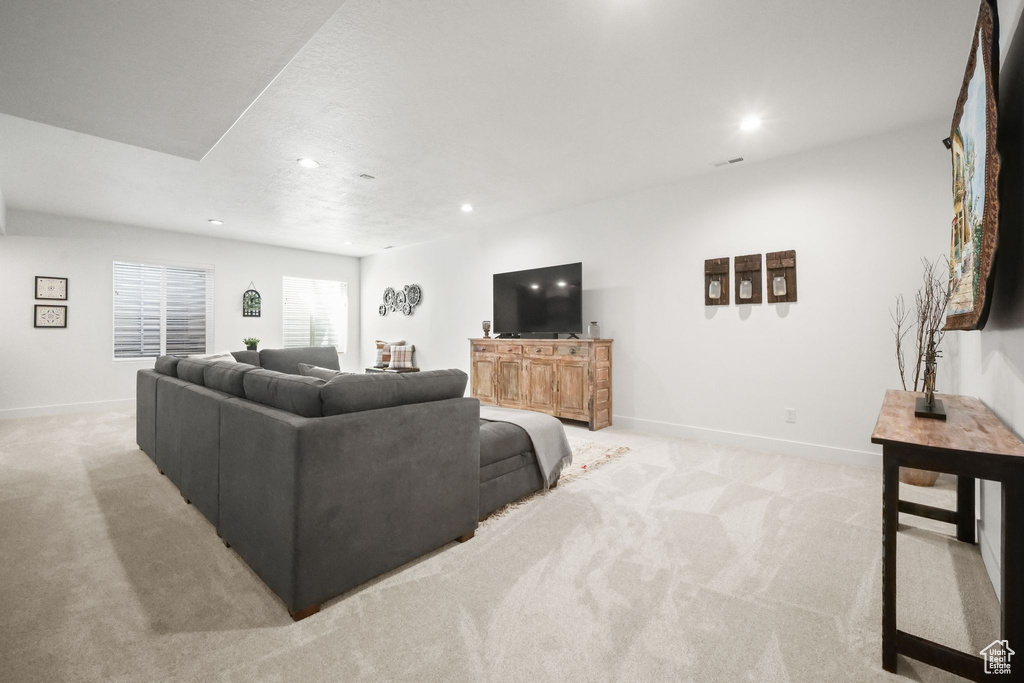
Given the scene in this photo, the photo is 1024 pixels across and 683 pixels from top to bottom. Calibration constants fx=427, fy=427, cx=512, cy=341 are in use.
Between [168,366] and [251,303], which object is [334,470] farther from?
[251,303]

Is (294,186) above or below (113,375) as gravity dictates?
above

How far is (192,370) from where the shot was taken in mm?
2889

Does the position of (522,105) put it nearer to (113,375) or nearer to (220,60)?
(220,60)

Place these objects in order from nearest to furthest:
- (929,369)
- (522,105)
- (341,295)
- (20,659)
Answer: (20,659)
(929,369)
(522,105)
(341,295)

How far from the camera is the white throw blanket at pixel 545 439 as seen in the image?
283 cm

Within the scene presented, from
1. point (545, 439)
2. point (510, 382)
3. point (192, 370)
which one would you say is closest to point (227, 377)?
point (192, 370)

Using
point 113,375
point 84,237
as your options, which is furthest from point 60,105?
point 113,375

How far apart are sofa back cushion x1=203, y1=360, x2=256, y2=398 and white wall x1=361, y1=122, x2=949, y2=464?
149 inches

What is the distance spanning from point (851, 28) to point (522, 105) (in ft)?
6.03

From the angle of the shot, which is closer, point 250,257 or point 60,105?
point 60,105

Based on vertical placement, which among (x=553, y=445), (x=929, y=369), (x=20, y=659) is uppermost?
(x=929, y=369)

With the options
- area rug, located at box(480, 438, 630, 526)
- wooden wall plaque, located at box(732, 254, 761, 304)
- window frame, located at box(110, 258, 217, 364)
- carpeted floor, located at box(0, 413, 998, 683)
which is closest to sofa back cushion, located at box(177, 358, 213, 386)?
carpeted floor, located at box(0, 413, 998, 683)

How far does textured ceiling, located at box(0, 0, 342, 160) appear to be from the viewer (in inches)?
69.4

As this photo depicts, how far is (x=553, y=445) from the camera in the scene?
2969mm
